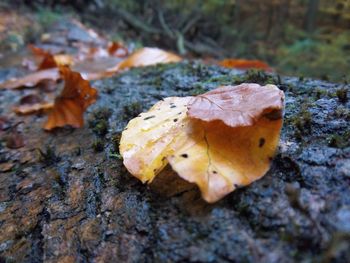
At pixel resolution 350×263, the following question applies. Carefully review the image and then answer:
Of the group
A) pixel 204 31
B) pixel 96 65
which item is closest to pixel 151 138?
pixel 96 65

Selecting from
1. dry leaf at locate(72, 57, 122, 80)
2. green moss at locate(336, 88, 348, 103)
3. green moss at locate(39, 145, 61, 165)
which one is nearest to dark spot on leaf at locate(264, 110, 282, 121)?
Result: green moss at locate(336, 88, 348, 103)

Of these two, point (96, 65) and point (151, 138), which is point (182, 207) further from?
point (96, 65)

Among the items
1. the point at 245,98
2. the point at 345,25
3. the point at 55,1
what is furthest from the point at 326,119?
the point at 345,25

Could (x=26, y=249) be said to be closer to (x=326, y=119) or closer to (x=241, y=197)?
(x=241, y=197)

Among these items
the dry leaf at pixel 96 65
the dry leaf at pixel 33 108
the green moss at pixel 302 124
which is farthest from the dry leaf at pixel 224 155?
the dry leaf at pixel 96 65

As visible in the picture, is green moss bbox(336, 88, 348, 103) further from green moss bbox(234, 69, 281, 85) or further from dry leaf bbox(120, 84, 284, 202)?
dry leaf bbox(120, 84, 284, 202)

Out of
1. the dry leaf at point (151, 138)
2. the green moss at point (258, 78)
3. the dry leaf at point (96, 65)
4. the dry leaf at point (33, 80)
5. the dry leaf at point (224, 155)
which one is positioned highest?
the dry leaf at point (224, 155)

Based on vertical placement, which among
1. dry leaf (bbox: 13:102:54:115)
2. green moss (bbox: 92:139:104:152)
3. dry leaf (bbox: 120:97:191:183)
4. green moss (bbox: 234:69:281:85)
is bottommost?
dry leaf (bbox: 13:102:54:115)

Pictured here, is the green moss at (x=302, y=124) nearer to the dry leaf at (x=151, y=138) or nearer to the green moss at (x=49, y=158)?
the dry leaf at (x=151, y=138)
